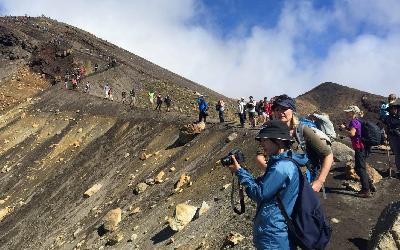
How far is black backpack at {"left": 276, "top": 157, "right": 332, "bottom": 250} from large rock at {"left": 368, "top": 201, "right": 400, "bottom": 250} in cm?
371

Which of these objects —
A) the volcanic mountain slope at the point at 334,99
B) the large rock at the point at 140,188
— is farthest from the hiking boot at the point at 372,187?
the volcanic mountain slope at the point at 334,99

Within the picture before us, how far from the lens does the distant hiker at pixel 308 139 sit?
21.1 feet

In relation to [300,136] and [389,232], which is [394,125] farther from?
[300,136]

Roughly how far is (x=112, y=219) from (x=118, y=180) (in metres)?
5.85

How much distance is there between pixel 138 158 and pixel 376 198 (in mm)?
15994

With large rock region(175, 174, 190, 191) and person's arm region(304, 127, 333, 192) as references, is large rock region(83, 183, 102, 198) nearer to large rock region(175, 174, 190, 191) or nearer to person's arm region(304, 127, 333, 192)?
large rock region(175, 174, 190, 191)

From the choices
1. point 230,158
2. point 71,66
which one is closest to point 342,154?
point 230,158

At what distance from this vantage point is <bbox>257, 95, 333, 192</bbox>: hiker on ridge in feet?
21.1

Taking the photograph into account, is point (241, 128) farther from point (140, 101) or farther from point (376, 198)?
point (140, 101)

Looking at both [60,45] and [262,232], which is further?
[60,45]

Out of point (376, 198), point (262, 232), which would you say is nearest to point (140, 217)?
point (376, 198)

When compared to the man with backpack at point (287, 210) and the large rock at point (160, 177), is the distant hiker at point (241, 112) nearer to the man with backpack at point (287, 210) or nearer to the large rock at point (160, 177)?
the large rock at point (160, 177)

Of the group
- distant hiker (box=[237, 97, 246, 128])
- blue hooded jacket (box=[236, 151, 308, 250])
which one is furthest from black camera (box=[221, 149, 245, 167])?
distant hiker (box=[237, 97, 246, 128])

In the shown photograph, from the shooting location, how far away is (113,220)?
62.8 feet
